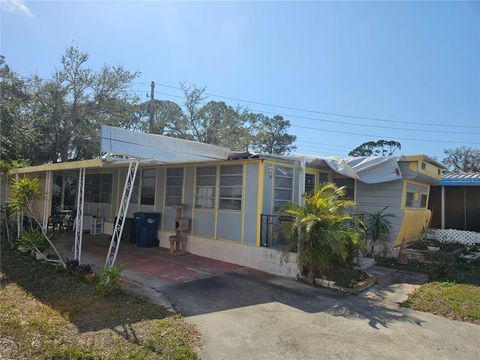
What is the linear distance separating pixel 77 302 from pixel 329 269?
15.4 feet

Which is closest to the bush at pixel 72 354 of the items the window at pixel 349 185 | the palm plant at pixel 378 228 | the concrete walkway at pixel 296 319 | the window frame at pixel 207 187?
the concrete walkway at pixel 296 319

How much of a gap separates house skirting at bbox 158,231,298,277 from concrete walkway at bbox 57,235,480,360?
0.92ft

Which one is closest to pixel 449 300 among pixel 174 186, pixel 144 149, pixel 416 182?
pixel 416 182

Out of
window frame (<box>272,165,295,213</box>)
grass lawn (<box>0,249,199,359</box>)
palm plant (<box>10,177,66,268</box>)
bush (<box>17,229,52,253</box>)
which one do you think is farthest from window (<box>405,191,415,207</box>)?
bush (<box>17,229,52,253</box>)

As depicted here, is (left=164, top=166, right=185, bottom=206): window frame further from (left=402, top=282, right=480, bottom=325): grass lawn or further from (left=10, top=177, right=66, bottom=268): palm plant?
(left=402, top=282, right=480, bottom=325): grass lawn

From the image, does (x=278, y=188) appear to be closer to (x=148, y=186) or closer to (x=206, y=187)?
(x=206, y=187)

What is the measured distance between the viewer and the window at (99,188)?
12.9 metres

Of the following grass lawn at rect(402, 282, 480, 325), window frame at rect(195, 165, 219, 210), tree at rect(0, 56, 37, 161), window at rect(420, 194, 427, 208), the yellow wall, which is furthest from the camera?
tree at rect(0, 56, 37, 161)

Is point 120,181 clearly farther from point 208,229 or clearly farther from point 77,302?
point 77,302

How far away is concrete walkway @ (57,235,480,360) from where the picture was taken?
395cm

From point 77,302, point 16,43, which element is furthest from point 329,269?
point 16,43

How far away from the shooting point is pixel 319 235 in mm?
6547

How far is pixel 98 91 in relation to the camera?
54.7 ft

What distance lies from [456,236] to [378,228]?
4.60 metres
